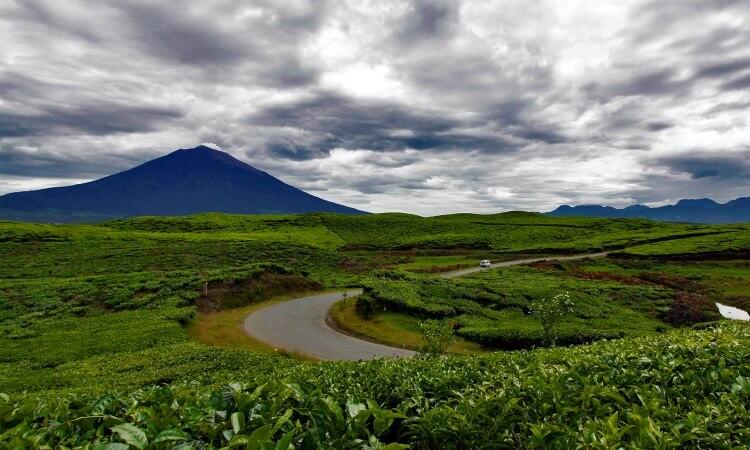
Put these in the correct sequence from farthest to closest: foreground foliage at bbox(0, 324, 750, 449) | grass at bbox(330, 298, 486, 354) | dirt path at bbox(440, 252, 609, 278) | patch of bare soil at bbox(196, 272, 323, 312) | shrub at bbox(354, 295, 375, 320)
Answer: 1. dirt path at bbox(440, 252, 609, 278)
2. patch of bare soil at bbox(196, 272, 323, 312)
3. shrub at bbox(354, 295, 375, 320)
4. grass at bbox(330, 298, 486, 354)
5. foreground foliage at bbox(0, 324, 750, 449)

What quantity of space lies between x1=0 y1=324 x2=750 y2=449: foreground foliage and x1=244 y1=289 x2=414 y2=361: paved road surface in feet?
74.3

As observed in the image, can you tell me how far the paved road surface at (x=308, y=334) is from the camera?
33.6 metres

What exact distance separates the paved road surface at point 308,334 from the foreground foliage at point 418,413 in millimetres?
22660

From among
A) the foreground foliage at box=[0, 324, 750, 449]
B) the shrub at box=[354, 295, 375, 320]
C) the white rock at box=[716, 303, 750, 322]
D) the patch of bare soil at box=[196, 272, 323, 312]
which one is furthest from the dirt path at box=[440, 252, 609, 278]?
the foreground foliage at box=[0, 324, 750, 449]

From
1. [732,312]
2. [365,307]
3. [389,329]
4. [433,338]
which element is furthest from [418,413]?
[732,312]

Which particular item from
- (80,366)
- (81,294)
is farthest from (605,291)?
(81,294)

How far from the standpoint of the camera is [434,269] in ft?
277

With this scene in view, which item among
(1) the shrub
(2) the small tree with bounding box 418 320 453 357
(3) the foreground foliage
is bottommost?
(1) the shrub

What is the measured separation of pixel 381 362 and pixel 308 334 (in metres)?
30.0

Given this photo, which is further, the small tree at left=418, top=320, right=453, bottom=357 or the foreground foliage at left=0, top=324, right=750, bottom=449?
the small tree at left=418, top=320, right=453, bottom=357

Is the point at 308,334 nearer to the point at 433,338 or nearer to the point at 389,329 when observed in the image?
the point at 389,329

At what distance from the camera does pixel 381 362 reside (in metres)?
9.70

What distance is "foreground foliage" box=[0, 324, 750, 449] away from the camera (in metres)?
3.38

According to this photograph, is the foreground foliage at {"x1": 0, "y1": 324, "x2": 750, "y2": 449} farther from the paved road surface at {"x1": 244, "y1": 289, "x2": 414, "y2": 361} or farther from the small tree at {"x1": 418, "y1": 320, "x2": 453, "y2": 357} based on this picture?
the paved road surface at {"x1": 244, "y1": 289, "x2": 414, "y2": 361}
